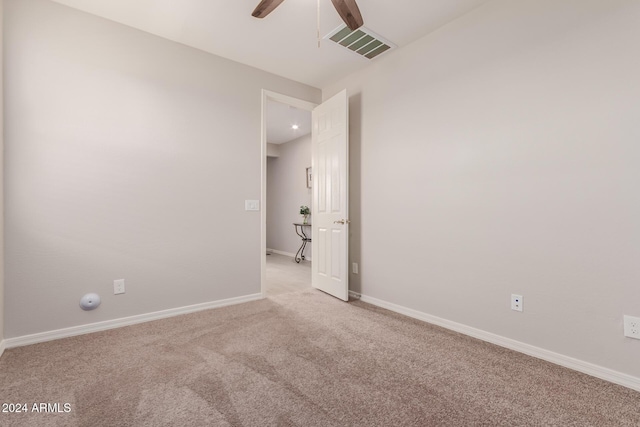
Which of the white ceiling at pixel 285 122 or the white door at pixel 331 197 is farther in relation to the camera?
the white ceiling at pixel 285 122

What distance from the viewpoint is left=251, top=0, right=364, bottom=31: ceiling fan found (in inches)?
68.9

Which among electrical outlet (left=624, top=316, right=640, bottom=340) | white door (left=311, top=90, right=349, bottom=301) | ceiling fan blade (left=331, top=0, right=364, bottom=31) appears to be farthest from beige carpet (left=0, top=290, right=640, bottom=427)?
ceiling fan blade (left=331, top=0, right=364, bottom=31)

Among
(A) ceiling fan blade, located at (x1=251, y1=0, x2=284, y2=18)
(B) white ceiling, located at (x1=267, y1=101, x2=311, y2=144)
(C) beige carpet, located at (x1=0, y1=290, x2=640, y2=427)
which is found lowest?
(C) beige carpet, located at (x1=0, y1=290, x2=640, y2=427)

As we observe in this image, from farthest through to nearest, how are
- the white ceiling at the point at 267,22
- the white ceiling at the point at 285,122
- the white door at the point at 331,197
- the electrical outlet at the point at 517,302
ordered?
the white ceiling at the point at 285,122 < the white door at the point at 331,197 < the white ceiling at the point at 267,22 < the electrical outlet at the point at 517,302

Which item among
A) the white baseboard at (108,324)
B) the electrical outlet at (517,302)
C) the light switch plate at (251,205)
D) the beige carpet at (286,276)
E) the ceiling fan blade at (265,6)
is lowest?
the beige carpet at (286,276)

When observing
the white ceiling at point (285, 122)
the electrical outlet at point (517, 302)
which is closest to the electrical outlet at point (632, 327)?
the electrical outlet at point (517, 302)

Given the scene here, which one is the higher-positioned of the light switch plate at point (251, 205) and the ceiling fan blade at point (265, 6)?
the ceiling fan blade at point (265, 6)

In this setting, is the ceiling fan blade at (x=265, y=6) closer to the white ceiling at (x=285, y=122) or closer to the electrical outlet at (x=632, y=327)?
the white ceiling at (x=285, y=122)

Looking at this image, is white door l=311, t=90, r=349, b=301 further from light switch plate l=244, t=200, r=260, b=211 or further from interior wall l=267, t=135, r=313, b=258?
interior wall l=267, t=135, r=313, b=258

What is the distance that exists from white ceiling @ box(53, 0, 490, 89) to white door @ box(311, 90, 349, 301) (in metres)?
0.65

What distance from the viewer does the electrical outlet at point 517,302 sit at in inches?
78.4

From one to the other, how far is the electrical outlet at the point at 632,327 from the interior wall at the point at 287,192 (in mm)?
4686

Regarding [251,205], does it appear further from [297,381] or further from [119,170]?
[297,381]

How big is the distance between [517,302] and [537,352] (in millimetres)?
329
